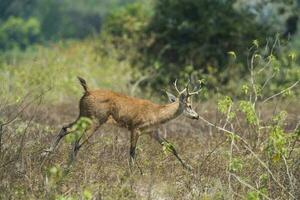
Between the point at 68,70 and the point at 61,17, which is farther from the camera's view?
the point at 61,17

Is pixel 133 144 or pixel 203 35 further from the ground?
pixel 133 144

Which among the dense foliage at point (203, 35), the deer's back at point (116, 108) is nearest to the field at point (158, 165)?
the deer's back at point (116, 108)

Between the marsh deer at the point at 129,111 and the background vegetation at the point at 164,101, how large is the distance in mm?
281

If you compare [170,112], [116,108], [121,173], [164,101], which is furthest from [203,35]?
[121,173]

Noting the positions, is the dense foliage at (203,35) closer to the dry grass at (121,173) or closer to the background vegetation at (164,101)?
the background vegetation at (164,101)

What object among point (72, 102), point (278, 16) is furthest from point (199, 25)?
point (72, 102)

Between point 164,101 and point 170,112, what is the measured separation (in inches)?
336

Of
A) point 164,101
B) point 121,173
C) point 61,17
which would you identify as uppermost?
point 121,173

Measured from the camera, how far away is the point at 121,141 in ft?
45.1

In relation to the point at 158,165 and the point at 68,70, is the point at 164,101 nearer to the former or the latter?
the point at 68,70

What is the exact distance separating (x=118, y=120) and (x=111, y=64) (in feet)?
44.1

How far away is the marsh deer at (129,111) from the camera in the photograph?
12281 mm

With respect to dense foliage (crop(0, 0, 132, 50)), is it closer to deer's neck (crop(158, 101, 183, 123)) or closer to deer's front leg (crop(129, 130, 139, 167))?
deer's neck (crop(158, 101, 183, 123))

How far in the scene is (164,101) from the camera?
2133 cm
